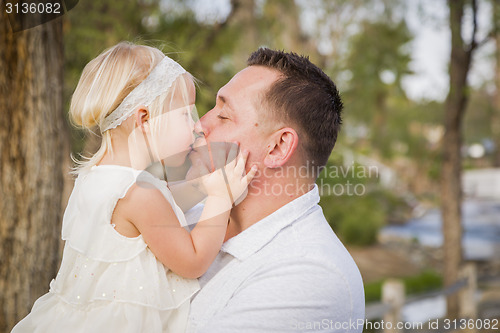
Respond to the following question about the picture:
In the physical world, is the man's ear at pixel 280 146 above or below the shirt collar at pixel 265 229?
above

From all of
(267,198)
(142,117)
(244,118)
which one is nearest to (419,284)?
(267,198)

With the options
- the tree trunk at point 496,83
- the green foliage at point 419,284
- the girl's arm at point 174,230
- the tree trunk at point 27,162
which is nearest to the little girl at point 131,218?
the girl's arm at point 174,230

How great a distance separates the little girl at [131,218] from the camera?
1457 millimetres

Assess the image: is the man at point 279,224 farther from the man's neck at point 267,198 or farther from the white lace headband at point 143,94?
the white lace headband at point 143,94

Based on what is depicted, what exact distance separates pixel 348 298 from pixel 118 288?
630 millimetres

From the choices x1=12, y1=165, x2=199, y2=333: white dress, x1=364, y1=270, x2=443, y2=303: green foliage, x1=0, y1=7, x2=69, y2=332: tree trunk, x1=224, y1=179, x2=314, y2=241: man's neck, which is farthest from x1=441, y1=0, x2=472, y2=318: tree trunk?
x1=12, y1=165, x2=199, y2=333: white dress

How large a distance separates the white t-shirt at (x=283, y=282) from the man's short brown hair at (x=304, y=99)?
0.74 ft

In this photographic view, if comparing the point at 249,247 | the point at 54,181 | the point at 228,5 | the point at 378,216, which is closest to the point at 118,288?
the point at 249,247

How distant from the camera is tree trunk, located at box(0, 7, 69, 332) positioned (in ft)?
8.03

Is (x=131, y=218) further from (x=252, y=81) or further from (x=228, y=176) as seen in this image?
(x=252, y=81)

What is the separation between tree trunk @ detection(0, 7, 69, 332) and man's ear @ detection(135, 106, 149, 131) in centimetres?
110

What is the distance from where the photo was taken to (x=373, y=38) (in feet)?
29.8

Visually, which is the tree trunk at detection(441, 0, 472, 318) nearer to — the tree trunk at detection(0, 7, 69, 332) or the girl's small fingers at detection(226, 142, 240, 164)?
the tree trunk at detection(0, 7, 69, 332)

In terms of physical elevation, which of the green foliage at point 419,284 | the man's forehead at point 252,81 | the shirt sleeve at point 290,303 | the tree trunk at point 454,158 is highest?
the man's forehead at point 252,81
